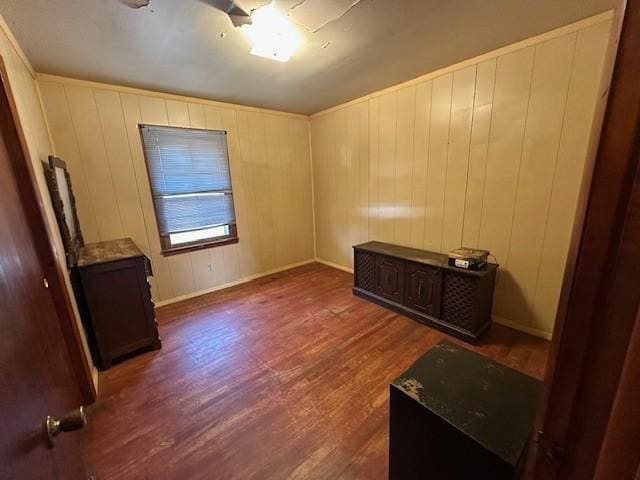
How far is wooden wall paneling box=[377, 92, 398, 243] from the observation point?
3.11m

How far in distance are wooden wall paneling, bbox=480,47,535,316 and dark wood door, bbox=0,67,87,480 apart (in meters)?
3.00

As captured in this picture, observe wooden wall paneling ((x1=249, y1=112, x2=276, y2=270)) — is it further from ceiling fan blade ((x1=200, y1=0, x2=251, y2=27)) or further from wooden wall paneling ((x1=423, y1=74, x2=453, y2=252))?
wooden wall paneling ((x1=423, y1=74, x2=453, y2=252))

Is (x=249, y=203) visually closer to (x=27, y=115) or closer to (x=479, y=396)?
(x=27, y=115)

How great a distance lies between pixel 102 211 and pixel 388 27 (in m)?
3.18

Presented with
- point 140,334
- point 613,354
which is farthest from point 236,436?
point 613,354

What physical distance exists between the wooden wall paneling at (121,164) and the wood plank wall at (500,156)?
9.01 feet

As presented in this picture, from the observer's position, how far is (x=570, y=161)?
201cm

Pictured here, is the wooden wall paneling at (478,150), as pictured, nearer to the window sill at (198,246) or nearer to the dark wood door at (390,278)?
the dark wood door at (390,278)

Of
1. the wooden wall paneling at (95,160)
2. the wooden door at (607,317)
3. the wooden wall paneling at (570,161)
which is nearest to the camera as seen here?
the wooden door at (607,317)

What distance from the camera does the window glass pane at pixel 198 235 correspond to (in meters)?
3.30

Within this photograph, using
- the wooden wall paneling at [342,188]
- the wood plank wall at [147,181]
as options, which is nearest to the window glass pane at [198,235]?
the wood plank wall at [147,181]

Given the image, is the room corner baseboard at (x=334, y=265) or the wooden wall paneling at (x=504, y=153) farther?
the room corner baseboard at (x=334, y=265)

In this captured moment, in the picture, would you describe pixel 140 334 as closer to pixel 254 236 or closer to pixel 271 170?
pixel 254 236

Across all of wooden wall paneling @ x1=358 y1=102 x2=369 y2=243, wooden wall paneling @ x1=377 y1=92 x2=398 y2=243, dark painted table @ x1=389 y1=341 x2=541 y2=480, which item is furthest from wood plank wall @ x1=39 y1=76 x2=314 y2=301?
dark painted table @ x1=389 y1=341 x2=541 y2=480
